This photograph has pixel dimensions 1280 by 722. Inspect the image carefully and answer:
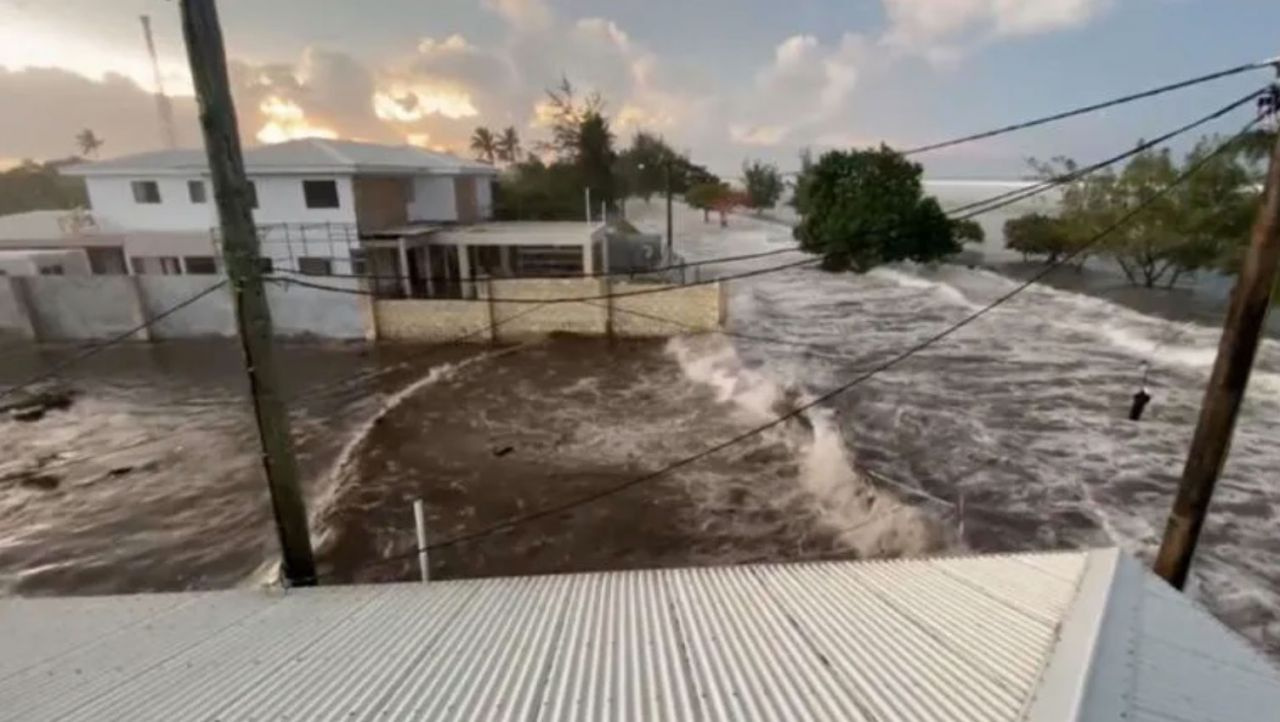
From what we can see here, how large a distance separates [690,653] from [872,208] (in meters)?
30.1

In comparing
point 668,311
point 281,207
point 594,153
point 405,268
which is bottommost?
point 668,311

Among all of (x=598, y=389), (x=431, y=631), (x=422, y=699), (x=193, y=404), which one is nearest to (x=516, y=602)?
(x=431, y=631)

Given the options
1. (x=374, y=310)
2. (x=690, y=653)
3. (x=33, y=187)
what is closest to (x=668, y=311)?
(x=374, y=310)

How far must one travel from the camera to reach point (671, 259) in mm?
29656

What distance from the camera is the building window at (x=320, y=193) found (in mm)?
22859

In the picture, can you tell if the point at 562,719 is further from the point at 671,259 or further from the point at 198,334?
the point at 671,259

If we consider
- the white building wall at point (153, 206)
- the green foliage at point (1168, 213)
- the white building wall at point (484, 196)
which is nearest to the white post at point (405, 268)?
the white building wall at point (153, 206)

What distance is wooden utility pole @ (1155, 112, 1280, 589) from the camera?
4.92 metres

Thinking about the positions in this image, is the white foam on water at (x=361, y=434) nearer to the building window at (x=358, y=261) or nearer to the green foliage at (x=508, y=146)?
the building window at (x=358, y=261)

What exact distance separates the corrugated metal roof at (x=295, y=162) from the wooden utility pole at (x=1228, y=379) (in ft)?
77.1

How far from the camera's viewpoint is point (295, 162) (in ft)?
75.6

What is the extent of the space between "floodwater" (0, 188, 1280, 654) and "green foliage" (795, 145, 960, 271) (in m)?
8.85

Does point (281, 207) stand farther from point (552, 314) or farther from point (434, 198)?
point (552, 314)

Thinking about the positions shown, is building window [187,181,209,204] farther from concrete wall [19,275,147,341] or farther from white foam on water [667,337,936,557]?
white foam on water [667,337,936,557]
